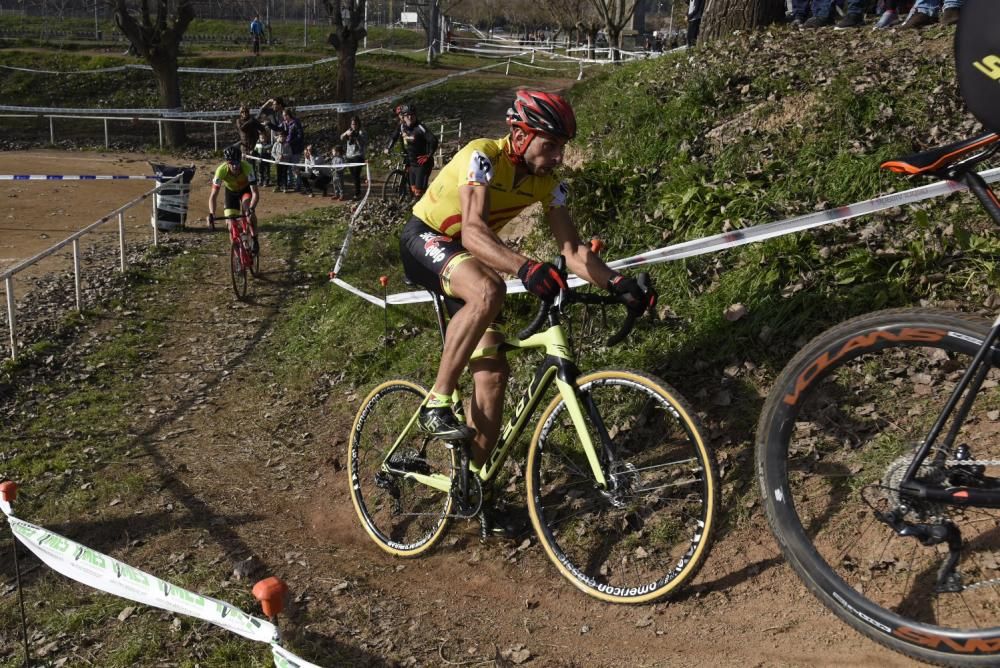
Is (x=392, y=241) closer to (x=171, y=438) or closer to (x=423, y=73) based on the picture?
(x=171, y=438)

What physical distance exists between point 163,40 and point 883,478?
32.5m

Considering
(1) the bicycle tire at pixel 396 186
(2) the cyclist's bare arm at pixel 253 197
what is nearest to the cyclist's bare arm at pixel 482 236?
(2) the cyclist's bare arm at pixel 253 197

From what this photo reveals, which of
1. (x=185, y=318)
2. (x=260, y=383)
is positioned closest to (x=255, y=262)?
(x=185, y=318)

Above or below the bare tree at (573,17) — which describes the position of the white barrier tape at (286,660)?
below

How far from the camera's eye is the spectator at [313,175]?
2281 cm

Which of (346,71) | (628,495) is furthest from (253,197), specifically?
(346,71)

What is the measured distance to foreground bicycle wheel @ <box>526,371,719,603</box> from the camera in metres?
4.21

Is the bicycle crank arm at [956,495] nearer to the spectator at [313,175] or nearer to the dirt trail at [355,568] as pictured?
the dirt trail at [355,568]

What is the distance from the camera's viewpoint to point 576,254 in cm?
507

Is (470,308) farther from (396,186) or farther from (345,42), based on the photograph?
(345,42)

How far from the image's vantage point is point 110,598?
5344 mm

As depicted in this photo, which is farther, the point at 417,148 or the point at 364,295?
the point at 417,148

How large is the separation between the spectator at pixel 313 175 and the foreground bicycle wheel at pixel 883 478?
19.6 m

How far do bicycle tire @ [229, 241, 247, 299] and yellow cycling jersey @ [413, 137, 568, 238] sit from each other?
28.1 feet
